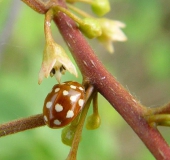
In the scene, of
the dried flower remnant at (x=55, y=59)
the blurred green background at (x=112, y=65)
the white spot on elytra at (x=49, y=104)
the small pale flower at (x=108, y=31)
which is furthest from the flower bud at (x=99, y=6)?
the blurred green background at (x=112, y=65)

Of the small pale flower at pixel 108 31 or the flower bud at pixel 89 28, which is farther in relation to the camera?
the small pale flower at pixel 108 31

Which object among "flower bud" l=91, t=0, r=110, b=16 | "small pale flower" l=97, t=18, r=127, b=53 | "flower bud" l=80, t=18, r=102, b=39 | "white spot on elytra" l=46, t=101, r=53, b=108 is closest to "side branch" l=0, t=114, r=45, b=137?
"white spot on elytra" l=46, t=101, r=53, b=108

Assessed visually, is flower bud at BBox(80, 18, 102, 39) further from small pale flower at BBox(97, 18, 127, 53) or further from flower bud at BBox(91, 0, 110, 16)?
flower bud at BBox(91, 0, 110, 16)

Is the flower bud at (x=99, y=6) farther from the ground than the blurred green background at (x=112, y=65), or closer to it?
farther from the ground

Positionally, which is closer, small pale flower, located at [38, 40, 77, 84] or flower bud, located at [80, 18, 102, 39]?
small pale flower, located at [38, 40, 77, 84]

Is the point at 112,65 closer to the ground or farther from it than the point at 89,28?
closer to the ground

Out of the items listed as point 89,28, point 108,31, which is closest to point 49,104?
point 89,28

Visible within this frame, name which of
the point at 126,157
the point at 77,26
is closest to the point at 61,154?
the point at 77,26

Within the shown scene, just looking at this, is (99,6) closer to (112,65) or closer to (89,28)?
(89,28)

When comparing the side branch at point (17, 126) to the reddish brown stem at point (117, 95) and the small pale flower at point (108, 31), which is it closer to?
the reddish brown stem at point (117, 95)
